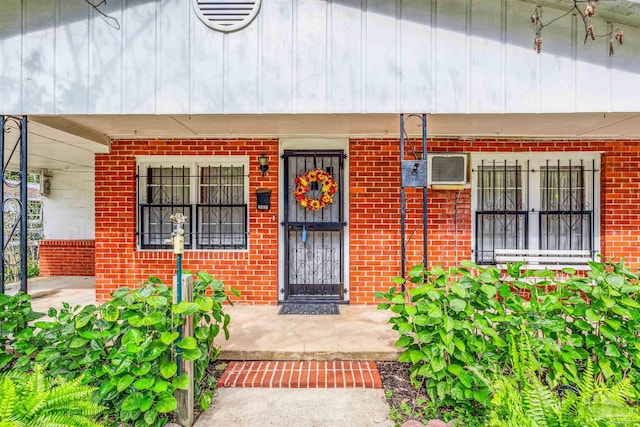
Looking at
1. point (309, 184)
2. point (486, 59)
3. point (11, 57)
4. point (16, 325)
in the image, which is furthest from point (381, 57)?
point (16, 325)

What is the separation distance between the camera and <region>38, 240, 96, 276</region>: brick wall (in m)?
6.96

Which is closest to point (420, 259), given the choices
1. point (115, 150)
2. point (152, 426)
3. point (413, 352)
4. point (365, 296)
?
point (365, 296)

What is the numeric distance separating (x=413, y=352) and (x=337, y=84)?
2367 millimetres

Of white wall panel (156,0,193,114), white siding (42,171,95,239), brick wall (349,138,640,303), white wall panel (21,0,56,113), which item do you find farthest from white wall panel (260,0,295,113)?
white siding (42,171,95,239)

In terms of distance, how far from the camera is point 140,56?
314 centimetres

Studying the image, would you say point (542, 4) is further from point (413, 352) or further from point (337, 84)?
point (413, 352)

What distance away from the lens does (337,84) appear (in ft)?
10.3

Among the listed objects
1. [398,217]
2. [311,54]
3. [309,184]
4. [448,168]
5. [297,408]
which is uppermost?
[311,54]

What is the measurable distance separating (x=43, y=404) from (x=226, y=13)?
10.4ft

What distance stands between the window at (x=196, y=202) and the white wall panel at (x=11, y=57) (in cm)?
178

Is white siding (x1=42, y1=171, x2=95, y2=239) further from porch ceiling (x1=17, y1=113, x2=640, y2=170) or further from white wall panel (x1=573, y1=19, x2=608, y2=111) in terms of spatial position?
white wall panel (x1=573, y1=19, x2=608, y2=111)

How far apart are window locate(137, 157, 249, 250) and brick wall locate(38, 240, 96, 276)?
3043mm

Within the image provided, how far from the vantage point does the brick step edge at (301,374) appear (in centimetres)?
283

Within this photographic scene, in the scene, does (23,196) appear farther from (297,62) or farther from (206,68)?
(297,62)
